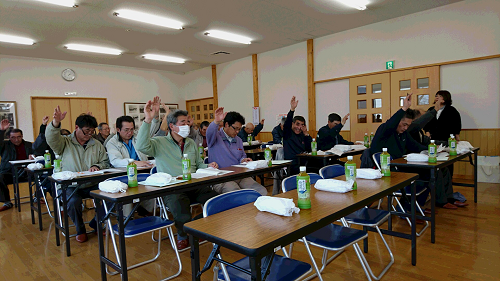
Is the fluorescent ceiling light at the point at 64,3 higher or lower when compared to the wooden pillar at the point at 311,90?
higher

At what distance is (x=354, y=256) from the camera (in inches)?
100

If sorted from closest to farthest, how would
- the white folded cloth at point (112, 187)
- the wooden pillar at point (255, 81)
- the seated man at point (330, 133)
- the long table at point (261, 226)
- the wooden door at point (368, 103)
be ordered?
the long table at point (261, 226) → the white folded cloth at point (112, 187) → the seated man at point (330, 133) → the wooden door at point (368, 103) → the wooden pillar at point (255, 81)

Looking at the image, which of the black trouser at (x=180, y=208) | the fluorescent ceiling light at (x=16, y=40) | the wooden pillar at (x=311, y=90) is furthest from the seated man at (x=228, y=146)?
the fluorescent ceiling light at (x=16, y=40)

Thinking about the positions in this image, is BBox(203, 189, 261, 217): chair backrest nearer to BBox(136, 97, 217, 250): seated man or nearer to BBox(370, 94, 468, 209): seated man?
BBox(136, 97, 217, 250): seated man

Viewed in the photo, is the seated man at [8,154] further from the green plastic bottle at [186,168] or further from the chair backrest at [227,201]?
the chair backrest at [227,201]

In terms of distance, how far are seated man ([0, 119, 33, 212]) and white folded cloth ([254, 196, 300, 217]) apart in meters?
5.08

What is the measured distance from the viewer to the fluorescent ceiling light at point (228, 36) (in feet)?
20.8

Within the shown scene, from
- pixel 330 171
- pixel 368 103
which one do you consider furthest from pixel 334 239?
pixel 368 103

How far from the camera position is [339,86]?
272 inches

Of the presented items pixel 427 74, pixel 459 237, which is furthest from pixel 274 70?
pixel 459 237

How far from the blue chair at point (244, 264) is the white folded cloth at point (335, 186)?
0.44m

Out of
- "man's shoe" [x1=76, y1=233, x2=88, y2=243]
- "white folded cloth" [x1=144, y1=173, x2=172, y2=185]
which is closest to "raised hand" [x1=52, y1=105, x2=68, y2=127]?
"man's shoe" [x1=76, y1=233, x2=88, y2=243]

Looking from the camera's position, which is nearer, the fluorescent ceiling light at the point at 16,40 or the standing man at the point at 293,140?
the standing man at the point at 293,140

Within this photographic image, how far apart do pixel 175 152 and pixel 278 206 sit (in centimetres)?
172
